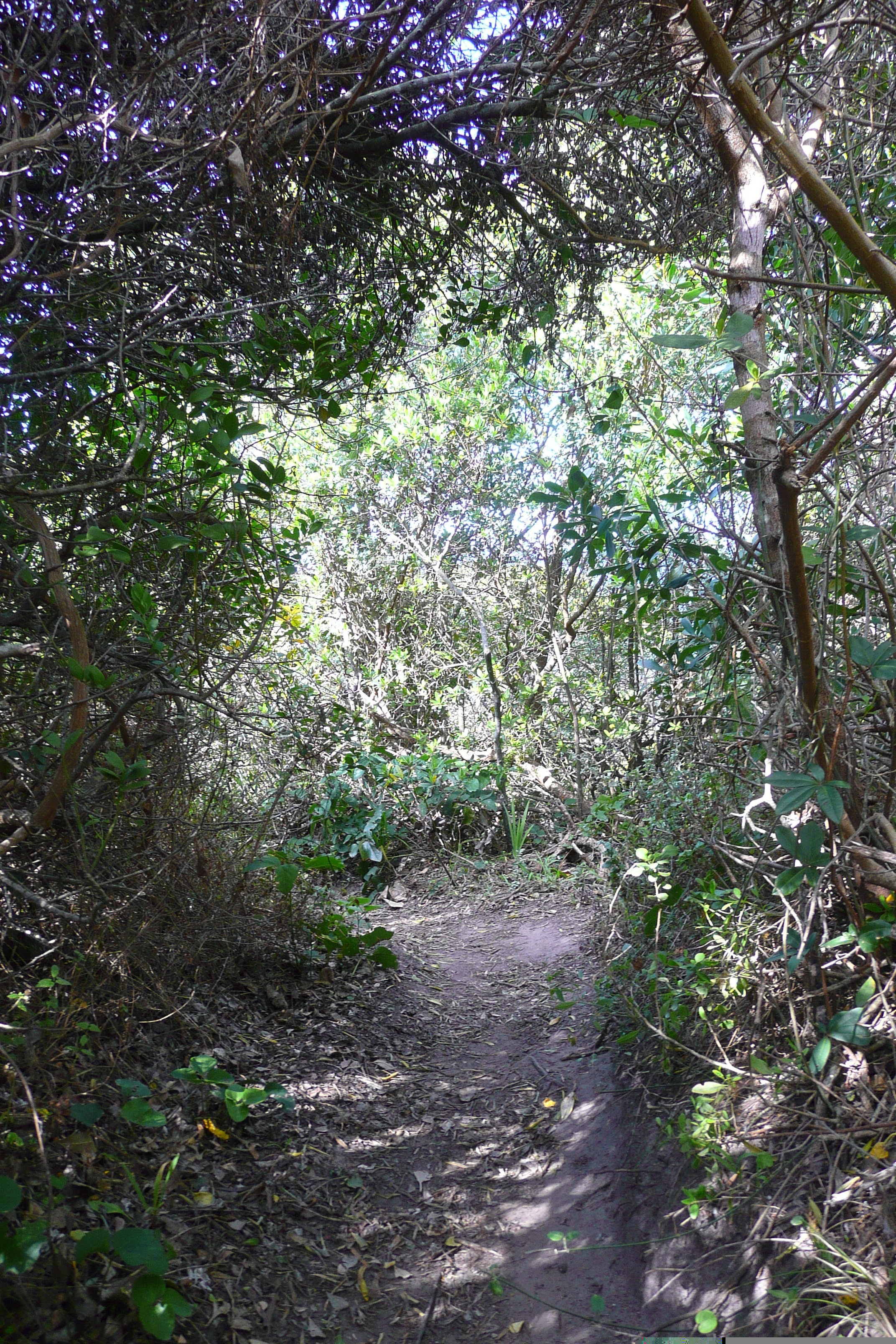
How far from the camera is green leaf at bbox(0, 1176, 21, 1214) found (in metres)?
1.55

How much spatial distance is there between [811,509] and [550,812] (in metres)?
5.39

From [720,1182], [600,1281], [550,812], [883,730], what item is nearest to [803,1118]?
[720,1182]

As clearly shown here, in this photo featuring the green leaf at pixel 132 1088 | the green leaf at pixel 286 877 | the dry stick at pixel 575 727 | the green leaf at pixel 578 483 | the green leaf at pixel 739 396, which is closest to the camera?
the green leaf at pixel 739 396

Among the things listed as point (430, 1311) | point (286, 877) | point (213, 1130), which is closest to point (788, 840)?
point (430, 1311)

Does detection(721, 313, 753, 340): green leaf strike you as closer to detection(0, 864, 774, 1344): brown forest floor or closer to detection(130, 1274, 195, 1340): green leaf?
detection(0, 864, 774, 1344): brown forest floor

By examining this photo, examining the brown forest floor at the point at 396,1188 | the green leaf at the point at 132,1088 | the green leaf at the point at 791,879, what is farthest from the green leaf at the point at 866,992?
the green leaf at the point at 132,1088

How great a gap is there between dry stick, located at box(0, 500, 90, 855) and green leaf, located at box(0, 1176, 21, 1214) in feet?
3.47

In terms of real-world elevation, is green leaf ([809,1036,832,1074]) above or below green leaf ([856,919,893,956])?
below

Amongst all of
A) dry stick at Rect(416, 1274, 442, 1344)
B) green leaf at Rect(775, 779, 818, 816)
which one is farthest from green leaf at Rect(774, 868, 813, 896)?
dry stick at Rect(416, 1274, 442, 1344)

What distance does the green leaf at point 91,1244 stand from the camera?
1.73 meters

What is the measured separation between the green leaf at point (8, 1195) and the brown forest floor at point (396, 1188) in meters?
0.29

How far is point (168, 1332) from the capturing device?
165 cm

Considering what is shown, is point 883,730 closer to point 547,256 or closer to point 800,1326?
point 800,1326

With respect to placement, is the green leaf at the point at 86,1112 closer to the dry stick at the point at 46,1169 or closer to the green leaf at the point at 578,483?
the dry stick at the point at 46,1169
